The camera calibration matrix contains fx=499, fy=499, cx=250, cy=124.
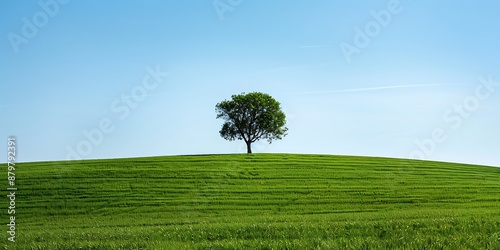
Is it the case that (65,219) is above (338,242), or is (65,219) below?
below

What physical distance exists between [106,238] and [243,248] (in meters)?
5.39

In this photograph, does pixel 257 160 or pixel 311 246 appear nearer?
pixel 311 246

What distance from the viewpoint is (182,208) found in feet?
116

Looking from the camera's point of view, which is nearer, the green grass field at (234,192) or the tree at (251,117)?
the green grass field at (234,192)

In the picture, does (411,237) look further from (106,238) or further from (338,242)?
(106,238)

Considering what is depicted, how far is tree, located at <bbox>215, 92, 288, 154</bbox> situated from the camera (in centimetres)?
7344

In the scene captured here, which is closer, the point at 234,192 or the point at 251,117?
the point at 234,192

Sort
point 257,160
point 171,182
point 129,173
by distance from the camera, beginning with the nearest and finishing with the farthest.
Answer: point 171,182
point 129,173
point 257,160

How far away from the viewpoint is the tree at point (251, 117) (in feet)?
241

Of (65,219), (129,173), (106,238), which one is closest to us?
(106,238)

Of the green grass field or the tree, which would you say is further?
the tree

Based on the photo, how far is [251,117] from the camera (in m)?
73.9

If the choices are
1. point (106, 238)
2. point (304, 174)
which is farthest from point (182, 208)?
point (106, 238)

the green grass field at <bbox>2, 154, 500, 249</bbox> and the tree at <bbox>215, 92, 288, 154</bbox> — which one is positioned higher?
the tree at <bbox>215, 92, 288, 154</bbox>
